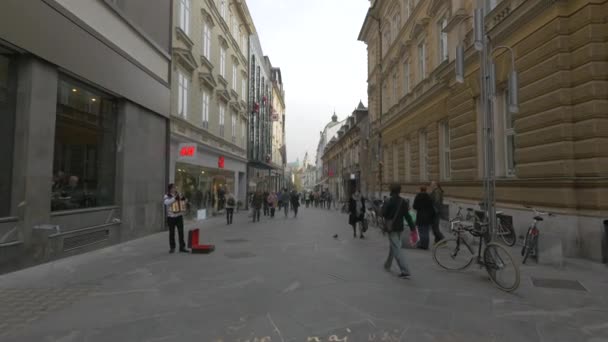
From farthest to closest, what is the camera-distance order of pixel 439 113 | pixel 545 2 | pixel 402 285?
1. pixel 439 113
2. pixel 545 2
3. pixel 402 285

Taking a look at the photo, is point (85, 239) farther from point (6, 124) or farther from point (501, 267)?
point (501, 267)

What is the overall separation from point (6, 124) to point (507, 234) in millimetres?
12200

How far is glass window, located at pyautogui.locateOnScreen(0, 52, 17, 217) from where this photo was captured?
24.3ft

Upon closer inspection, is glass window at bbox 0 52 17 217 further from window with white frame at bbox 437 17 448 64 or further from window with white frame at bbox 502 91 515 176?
window with white frame at bbox 437 17 448 64

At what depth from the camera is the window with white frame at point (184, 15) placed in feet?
54.8

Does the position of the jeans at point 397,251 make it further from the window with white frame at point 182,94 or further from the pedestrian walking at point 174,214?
the window with white frame at point 182,94

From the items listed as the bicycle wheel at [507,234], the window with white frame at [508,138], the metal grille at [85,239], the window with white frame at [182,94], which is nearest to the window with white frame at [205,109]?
the window with white frame at [182,94]

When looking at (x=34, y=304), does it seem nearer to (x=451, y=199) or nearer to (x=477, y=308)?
(x=477, y=308)

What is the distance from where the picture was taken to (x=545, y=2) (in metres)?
9.27

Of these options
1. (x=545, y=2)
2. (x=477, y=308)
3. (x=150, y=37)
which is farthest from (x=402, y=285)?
(x=150, y=37)

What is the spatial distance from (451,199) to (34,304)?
46.9 ft

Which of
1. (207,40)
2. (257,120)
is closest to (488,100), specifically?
(207,40)

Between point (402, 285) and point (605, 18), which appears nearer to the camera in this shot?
point (402, 285)

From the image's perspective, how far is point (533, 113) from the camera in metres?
9.98
